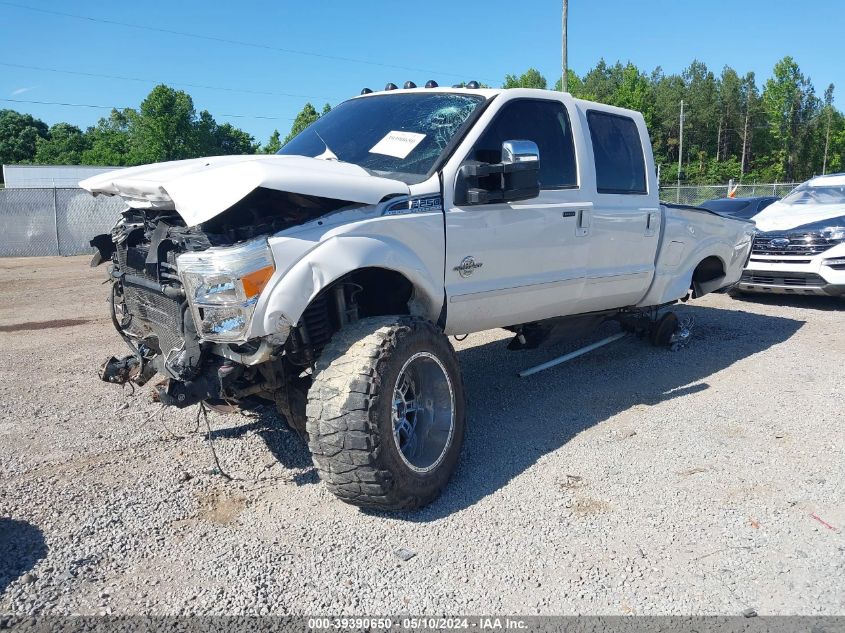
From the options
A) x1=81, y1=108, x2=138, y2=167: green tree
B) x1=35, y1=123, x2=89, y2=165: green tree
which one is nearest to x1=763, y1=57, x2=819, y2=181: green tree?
x1=81, y1=108, x2=138, y2=167: green tree

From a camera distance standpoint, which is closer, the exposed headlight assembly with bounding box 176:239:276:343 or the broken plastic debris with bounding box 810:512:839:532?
the exposed headlight assembly with bounding box 176:239:276:343

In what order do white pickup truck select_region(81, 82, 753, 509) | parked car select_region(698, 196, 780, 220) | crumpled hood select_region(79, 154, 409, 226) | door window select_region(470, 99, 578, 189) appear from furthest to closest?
parked car select_region(698, 196, 780, 220), door window select_region(470, 99, 578, 189), white pickup truck select_region(81, 82, 753, 509), crumpled hood select_region(79, 154, 409, 226)

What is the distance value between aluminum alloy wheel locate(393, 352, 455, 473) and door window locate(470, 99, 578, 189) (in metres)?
1.43

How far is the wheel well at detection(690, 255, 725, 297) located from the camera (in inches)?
282

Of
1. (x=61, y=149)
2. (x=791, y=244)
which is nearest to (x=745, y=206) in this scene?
(x=791, y=244)

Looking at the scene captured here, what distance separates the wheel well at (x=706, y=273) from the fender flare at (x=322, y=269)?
4.38 meters

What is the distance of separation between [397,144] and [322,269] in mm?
1372

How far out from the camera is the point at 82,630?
Answer: 269 cm

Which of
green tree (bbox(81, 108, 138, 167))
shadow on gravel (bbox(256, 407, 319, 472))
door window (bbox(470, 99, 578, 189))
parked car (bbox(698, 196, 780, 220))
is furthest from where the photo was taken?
green tree (bbox(81, 108, 138, 167))

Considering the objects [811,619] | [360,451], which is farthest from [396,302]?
[811,619]

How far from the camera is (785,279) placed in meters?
9.30

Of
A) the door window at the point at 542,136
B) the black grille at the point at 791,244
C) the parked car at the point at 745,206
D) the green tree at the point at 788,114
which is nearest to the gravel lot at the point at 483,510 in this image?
the door window at the point at 542,136

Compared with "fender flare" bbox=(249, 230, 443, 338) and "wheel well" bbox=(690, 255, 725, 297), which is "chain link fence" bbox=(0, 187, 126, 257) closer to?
"wheel well" bbox=(690, 255, 725, 297)

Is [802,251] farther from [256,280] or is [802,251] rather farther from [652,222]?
[256,280]
